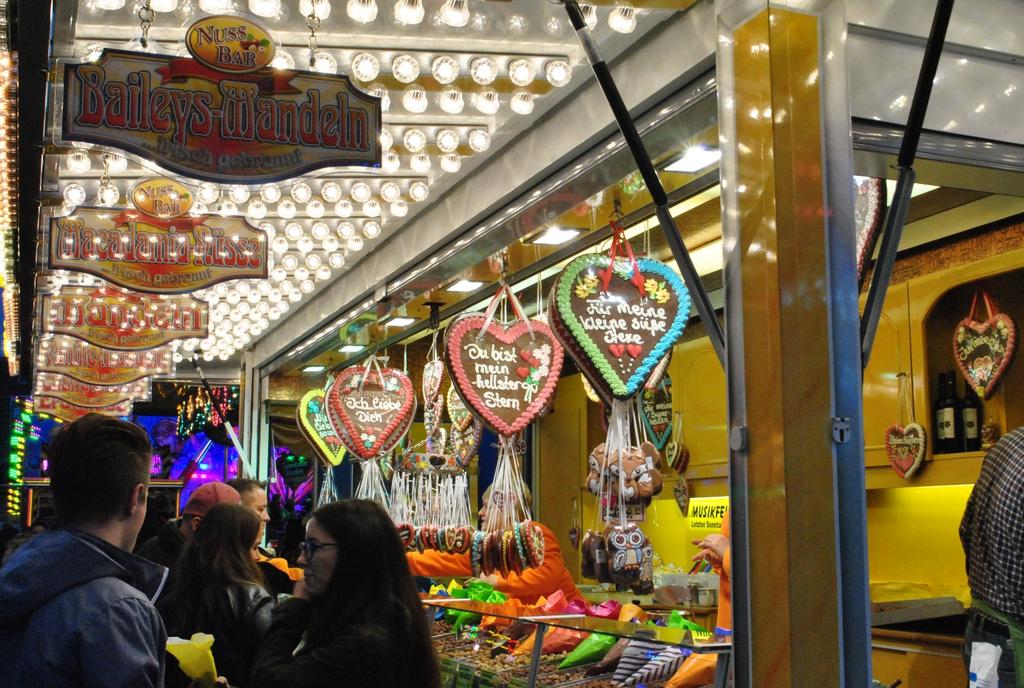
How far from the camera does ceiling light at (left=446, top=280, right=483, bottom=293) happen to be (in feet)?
24.7

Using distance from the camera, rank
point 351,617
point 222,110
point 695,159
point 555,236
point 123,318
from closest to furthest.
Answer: point 351,617 → point 222,110 → point 695,159 → point 555,236 → point 123,318

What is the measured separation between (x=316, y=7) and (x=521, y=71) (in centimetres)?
94

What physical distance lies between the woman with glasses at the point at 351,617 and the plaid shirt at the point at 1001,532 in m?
1.96

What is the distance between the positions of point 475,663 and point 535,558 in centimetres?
165

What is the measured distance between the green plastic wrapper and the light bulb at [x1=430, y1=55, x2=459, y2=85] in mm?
2301

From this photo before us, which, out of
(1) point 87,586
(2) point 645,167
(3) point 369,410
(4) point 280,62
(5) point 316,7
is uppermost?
(5) point 316,7

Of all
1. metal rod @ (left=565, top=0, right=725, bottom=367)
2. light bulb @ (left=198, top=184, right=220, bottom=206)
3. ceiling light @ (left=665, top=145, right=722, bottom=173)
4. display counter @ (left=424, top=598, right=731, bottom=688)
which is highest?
light bulb @ (left=198, top=184, right=220, bottom=206)

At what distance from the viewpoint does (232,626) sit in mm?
3668

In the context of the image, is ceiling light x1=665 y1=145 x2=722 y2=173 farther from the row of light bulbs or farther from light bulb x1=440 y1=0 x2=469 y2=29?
light bulb x1=440 y1=0 x2=469 y2=29

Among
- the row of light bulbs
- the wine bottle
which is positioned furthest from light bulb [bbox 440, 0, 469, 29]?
the wine bottle

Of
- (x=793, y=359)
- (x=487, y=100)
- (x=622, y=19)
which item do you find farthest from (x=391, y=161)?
(x=793, y=359)

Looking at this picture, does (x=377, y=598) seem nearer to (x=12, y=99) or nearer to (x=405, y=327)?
(x=12, y=99)

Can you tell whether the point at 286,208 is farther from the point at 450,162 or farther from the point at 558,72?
the point at 558,72

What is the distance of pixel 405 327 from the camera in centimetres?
930
